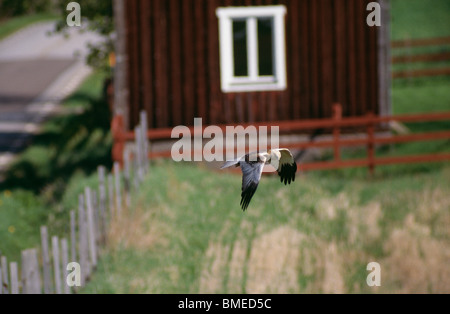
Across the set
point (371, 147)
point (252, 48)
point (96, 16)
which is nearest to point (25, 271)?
point (371, 147)

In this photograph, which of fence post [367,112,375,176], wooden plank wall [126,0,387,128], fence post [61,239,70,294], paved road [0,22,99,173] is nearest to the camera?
fence post [61,239,70,294]

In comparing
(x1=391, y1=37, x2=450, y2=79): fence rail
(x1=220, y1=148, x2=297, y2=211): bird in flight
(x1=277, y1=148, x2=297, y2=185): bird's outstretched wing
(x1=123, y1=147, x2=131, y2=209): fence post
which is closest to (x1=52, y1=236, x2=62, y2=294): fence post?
(x1=123, y1=147, x2=131, y2=209): fence post

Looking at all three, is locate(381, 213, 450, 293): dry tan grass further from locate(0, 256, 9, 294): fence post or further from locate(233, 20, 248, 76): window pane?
locate(233, 20, 248, 76): window pane

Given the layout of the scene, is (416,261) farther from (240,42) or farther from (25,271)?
(240,42)

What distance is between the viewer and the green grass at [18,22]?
41812mm

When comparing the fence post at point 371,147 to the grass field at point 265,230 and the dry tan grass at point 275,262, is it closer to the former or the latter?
the grass field at point 265,230

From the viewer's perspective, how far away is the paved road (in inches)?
838

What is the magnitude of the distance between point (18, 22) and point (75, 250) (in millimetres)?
36411

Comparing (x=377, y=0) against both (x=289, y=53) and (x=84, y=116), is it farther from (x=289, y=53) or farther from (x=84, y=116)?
(x=84, y=116)

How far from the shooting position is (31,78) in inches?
1190

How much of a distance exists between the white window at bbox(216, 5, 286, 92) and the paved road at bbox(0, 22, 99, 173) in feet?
13.0

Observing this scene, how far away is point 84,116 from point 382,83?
28.4 ft

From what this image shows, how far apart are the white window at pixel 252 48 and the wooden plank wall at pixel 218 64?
137mm

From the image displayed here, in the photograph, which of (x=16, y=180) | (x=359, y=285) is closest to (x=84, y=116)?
(x=16, y=180)
